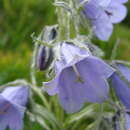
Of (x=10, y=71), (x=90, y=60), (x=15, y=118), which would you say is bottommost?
(x=10, y=71)

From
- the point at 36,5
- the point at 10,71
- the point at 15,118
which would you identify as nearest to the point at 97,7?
the point at 15,118

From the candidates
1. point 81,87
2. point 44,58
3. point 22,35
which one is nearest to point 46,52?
point 44,58

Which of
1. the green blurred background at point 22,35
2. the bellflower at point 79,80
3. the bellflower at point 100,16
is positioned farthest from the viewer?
the green blurred background at point 22,35

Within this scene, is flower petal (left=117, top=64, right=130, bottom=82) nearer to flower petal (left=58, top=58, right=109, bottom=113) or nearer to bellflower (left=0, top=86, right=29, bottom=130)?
→ flower petal (left=58, top=58, right=109, bottom=113)

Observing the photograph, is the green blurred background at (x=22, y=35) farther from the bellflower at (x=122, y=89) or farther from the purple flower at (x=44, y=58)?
the bellflower at (x=122, y=89)

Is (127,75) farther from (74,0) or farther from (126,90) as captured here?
(74,0)

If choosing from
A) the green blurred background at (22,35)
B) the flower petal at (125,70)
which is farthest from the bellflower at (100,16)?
the green blurred background at (22,35)
